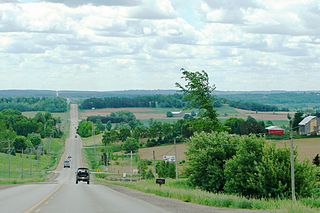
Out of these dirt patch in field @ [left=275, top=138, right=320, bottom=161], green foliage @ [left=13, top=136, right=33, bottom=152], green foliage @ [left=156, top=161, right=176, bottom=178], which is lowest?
green foliage @ [left=156, top=161, right=176, bottom=178]

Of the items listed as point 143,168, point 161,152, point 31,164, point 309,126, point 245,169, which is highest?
point 309,126

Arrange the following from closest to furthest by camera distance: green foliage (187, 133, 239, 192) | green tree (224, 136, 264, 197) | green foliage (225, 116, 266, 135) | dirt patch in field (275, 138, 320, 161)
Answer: green tree (224, 136, 264, 197), green foliage (187, 133, 239, 192), dirt patch in field (275, 138, 320, 161), green foliage (225, 116, 266, 135)

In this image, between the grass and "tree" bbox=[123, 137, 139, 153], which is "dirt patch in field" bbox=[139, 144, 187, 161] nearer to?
"tree" bbox=[123, 137, 139, 153]

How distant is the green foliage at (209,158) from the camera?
6412 cm

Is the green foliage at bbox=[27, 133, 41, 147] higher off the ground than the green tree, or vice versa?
the green foliage at bbox=[27, 133, 41, 147]

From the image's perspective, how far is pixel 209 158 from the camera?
65.2m

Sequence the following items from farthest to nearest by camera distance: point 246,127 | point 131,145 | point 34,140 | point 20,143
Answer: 1. point 34,140
2. point 20,143
3. point 131,145
4. point 246,127

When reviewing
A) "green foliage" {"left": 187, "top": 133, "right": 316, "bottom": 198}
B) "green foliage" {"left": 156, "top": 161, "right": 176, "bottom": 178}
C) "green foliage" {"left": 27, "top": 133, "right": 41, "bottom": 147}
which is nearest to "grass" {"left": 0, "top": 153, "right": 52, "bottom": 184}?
"green foliage" {"left": 27, "top": 133, "right": 41, "bottom": 147}

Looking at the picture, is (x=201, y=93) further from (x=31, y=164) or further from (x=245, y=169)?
(x=31, y=164)

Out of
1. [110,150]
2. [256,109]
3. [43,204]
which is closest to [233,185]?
[43,204]

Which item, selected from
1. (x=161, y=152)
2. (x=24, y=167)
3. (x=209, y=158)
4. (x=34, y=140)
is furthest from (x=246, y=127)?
(x=34, y=140)

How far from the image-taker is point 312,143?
80.6 m

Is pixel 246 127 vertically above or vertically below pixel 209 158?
above

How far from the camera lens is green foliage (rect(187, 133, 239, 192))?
64.1 metres
